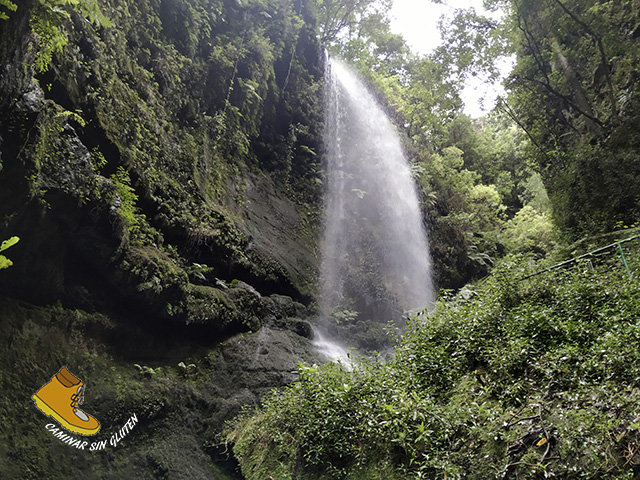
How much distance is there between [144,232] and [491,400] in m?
6.05

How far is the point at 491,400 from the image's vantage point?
3795 millimetres

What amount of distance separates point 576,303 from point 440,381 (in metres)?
1.79

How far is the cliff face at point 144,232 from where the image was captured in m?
5.04

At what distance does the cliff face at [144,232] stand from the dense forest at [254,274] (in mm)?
37

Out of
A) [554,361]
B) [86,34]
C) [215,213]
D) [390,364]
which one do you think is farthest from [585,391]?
[86,34]

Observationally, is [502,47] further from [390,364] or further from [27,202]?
[27,202]

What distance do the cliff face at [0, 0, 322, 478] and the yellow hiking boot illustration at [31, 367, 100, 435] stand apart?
0.13 m

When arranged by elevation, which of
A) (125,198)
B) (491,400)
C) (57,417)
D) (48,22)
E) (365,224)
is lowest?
(57,417)

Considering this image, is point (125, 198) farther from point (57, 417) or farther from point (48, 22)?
point (57, 417)

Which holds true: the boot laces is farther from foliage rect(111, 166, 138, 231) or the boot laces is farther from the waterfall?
the waterfall

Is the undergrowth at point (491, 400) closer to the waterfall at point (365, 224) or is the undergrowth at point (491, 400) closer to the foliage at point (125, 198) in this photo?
the foliage at point (125, 198)

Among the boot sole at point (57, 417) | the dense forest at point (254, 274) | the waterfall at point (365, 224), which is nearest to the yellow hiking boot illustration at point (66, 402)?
the boot sole at point (57, 417)

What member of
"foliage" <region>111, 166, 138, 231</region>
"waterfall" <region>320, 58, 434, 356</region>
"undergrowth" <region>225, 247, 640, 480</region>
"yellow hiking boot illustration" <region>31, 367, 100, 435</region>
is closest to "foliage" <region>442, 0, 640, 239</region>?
"undergrowth" <region>225, 247, 640, 480</region>

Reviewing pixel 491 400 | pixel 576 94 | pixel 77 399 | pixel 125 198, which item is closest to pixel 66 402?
pixel 77 399
